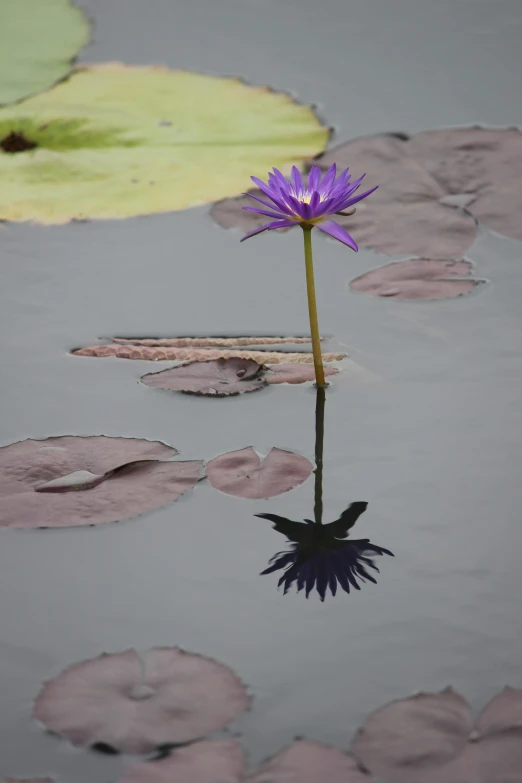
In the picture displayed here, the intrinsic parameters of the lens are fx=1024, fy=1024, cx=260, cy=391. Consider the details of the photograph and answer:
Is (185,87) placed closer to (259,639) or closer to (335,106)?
(335,106)

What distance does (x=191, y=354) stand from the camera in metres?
1.50

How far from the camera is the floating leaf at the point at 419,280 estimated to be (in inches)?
65.6

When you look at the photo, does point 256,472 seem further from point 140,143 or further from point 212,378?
point 140,143

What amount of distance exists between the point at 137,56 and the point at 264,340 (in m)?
1.53

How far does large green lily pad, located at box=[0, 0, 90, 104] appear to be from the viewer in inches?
97.7

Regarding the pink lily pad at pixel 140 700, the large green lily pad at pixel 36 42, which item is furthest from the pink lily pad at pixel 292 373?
the large green lily pad at pixel 36 42

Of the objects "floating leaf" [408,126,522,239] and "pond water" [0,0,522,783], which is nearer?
"pond water" [0,0,522,783]

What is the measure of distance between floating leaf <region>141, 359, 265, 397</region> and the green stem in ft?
0.29

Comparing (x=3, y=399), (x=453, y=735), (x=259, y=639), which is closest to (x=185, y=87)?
(x=3, y=399)

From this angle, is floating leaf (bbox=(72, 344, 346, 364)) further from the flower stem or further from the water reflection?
the water reflection

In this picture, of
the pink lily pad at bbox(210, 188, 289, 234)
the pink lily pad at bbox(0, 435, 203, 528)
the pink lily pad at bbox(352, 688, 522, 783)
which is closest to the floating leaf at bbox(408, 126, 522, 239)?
the pink lily pad at bbox(210, 188, 289, 234)

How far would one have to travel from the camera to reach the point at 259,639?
3.32 feet

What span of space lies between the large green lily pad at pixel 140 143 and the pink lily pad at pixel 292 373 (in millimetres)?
618

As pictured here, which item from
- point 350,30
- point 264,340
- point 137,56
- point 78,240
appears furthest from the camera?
point 350,30
